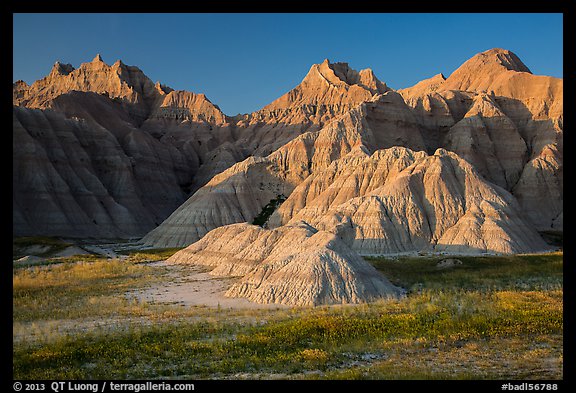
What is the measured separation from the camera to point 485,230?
5750 centimetres

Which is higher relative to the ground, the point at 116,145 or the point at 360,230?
the point at 116,145

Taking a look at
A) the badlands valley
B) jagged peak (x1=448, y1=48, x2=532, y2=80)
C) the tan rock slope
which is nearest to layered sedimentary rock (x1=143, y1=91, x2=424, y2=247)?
the badlands valley

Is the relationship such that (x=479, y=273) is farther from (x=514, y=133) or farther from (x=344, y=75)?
(x=344, y=75)

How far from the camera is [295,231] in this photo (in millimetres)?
43000

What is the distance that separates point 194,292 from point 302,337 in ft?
46.9

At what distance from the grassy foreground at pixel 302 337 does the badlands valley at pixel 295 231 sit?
0.12 m

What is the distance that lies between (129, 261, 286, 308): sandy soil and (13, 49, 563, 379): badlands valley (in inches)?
11.6

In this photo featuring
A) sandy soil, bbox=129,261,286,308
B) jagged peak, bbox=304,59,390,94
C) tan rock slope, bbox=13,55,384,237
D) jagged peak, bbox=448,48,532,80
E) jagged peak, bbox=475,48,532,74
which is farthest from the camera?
jagged peak, bbox=304,59,390,94

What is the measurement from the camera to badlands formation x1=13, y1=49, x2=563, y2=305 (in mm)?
44875

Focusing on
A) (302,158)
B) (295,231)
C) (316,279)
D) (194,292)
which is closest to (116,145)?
(302,158)

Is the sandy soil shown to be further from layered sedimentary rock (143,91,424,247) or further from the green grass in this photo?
layered sedimentary rock (143,91,424,247)

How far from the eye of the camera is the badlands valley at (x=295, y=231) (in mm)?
16359

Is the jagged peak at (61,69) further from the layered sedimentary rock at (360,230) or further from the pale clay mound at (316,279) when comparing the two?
the pale clay mound at (316,279)
